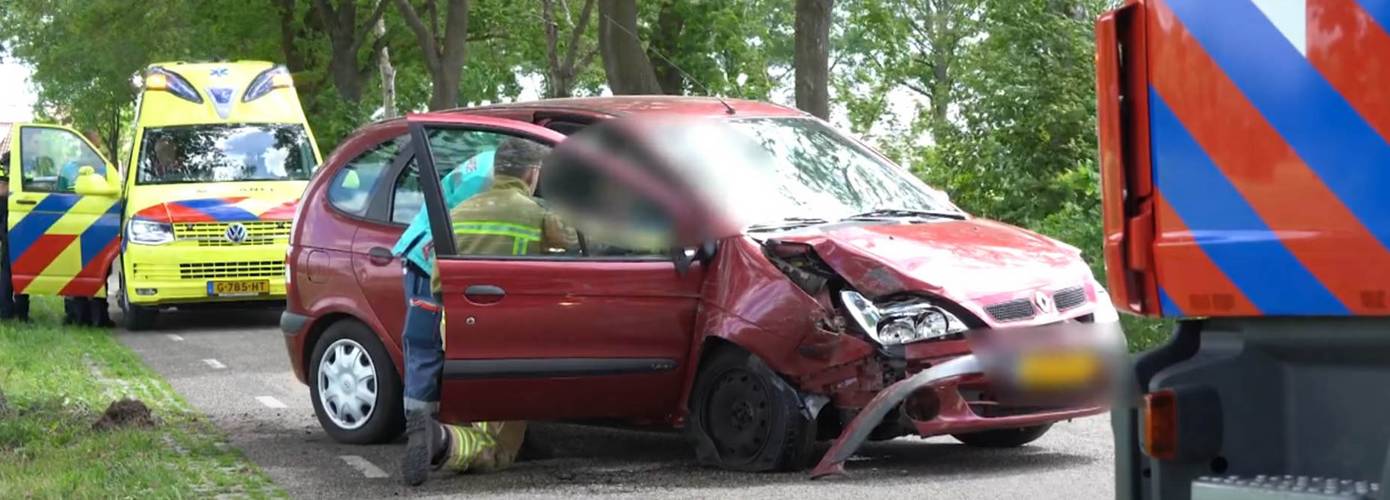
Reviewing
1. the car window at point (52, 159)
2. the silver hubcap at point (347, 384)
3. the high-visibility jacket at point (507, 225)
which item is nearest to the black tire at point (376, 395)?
the silver hubcap at point (347, 384)

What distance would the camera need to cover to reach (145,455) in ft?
30.4

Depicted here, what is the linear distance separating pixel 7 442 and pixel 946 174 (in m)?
10.5

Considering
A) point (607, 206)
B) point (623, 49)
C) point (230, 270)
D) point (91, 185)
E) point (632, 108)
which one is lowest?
point (230, 270)

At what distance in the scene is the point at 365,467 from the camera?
9164 millimetres

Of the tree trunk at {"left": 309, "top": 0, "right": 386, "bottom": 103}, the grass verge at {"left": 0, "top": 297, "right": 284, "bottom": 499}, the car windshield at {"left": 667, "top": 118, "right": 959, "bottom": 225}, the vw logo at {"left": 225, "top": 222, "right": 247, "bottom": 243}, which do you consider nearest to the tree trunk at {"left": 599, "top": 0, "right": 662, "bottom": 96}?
the vw logo at {"left": 225, "top": 222, "right": 247, "bottom": 243}

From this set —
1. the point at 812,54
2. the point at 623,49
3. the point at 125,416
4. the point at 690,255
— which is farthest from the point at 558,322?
the point at 623,49

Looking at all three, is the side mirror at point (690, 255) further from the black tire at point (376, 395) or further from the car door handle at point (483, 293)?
the black tire at point (376, 395)

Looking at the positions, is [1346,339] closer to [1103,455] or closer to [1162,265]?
[1162,265]

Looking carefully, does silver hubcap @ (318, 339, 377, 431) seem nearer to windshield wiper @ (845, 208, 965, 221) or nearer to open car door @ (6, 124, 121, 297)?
windshield wiper @ (845, 208, 965, 221)

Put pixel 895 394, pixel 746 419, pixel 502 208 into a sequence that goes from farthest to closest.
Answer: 1. pixel 502 208
2. pixel 746 419
3. pixel 895 394

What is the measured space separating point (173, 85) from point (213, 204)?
190 cm

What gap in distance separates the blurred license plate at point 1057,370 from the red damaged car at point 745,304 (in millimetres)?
276

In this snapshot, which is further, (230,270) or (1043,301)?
(230,270)

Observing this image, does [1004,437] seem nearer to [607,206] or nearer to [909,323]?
[909,323]
